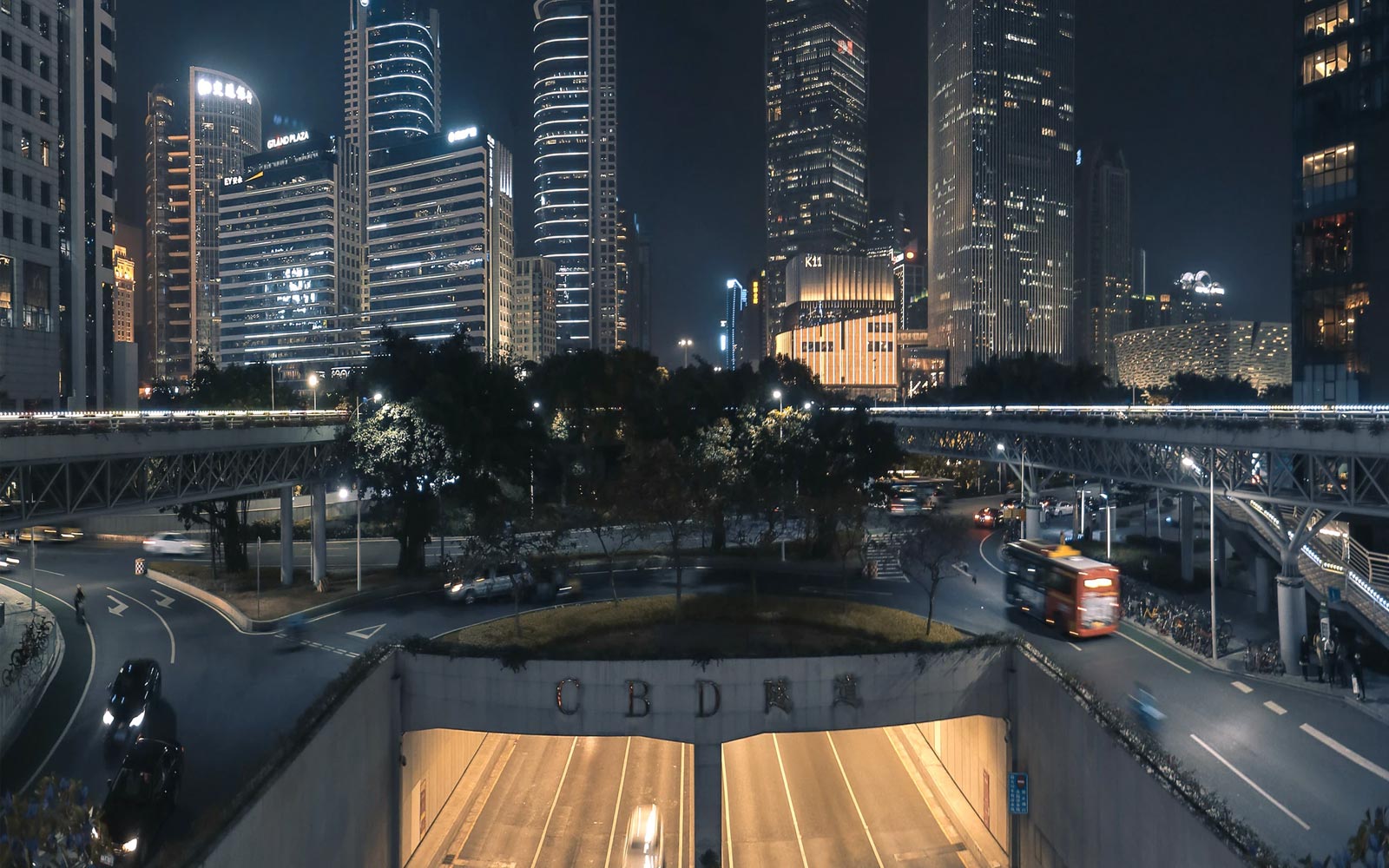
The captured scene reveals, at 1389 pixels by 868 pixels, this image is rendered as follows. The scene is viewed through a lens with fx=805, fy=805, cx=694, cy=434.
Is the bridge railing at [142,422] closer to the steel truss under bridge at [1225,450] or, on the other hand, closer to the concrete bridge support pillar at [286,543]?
the concrete bridge support pillar at [286,543]

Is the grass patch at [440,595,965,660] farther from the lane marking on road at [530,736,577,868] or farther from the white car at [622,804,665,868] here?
the white car at [622,804,665,868]

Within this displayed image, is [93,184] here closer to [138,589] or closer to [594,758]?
[138,589]

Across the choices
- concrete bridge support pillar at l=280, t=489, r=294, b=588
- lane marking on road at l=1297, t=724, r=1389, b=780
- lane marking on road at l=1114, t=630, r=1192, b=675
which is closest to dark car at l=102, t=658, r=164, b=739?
concrete bridge support pillar at l=280, t=489, r=294, b=588

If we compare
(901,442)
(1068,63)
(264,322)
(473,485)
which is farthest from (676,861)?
(1068,63)

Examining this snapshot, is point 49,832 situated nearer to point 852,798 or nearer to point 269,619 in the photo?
point 269,619

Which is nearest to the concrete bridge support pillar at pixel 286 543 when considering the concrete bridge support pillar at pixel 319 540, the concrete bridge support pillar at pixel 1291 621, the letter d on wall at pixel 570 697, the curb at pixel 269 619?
the concrete bridge support pillar at pixel 319 540
